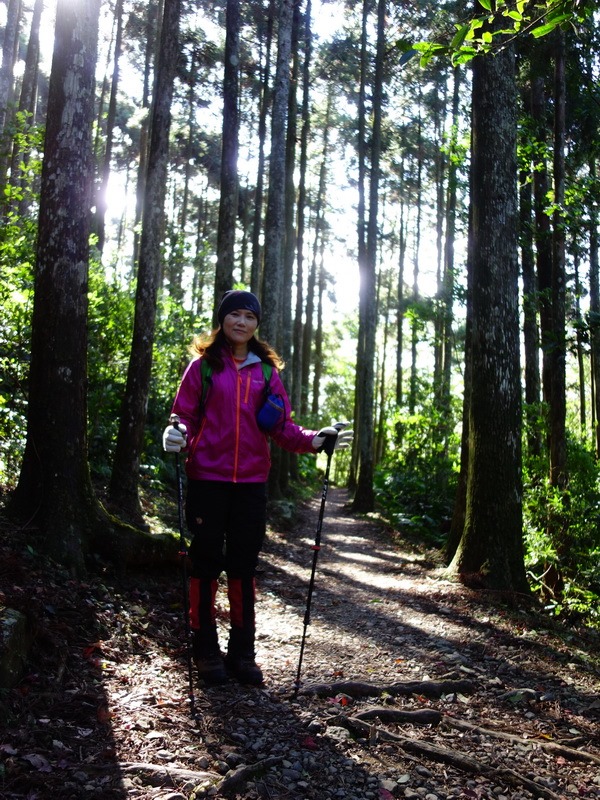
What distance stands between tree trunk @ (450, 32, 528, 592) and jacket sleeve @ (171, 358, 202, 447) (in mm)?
3991

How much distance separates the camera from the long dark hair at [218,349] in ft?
13.9

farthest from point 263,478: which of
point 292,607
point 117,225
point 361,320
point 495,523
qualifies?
point 117,225

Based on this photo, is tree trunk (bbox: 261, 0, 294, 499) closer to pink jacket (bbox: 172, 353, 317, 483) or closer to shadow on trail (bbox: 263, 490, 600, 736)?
shadow on trail (bbox: 263, 490, 600, 736)

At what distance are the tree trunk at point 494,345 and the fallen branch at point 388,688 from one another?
2.72m

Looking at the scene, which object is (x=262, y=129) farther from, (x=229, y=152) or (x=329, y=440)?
(x=329, y=440)

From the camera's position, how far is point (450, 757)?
3.29 metres

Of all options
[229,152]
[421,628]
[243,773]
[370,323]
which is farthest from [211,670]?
[370,323]

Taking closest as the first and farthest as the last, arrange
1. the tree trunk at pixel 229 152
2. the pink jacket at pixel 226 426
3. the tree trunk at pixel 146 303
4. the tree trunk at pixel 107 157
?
1. the pink jacket at pixel 226 426
2. the tree trunk at pixel 146 303
3. the tree trunk at pixel 229 152
4. the tree trunk at pixel 107 157

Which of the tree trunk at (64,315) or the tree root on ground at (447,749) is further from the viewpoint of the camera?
the tree trunk at (64,315)

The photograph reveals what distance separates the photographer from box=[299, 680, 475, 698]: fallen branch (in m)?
4.09

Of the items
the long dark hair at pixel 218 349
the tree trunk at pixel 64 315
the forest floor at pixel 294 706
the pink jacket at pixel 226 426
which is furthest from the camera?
the tree trunk at pixel 64 315

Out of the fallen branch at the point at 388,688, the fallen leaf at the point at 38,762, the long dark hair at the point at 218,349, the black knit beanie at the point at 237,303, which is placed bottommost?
the fallen branch at the point at 388,688

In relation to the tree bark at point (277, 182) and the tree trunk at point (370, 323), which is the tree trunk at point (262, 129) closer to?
the tree trunk at point (370, 323)

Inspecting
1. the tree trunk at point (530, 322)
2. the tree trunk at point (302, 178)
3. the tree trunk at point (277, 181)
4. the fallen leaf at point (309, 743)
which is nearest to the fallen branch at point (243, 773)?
the fallen leaf at point (309, 743)
